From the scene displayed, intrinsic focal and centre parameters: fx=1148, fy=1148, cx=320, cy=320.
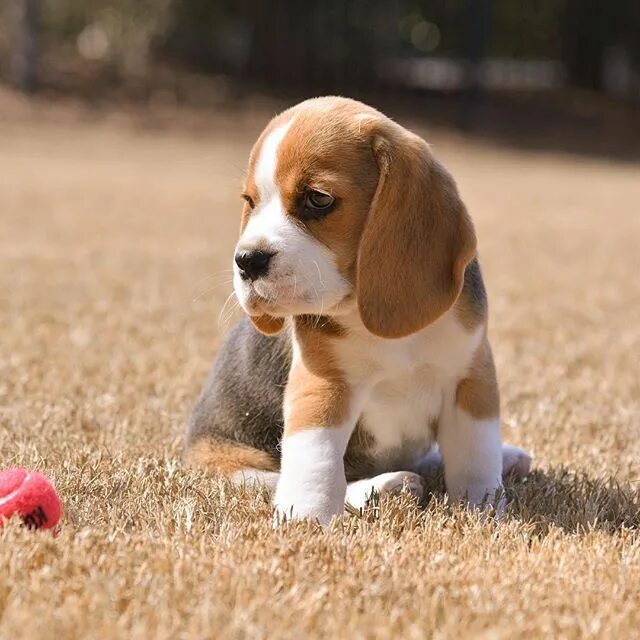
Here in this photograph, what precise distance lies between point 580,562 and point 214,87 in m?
29.4

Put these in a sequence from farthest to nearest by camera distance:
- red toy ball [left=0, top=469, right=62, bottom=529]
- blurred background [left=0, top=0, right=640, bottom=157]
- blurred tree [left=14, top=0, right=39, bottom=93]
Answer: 1. blurred background [left=0, top=0, right=640, bottom=157]
2. blurred tree [left=14, top=0, right=39, bottom=93]
3. red toy ball [left=0, top=469, right=62, bottom=529]

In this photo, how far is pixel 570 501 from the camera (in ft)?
13.3

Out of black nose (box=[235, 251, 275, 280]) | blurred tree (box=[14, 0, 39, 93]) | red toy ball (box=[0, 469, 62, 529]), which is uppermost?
black nose (box=[235, 251, 275, 280])

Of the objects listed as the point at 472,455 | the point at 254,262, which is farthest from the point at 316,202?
the point at 472,455

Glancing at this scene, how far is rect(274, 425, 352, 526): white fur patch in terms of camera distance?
359 cm

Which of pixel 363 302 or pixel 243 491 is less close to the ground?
pixel 363 302

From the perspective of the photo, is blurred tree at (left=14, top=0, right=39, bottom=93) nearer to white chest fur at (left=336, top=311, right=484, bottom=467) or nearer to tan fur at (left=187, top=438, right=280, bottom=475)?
tan fur at (left=187, top=438, right=280, bottom=475)

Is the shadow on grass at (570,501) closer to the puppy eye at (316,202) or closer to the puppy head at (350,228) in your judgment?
the puppy head at (350,228)

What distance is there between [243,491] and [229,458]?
0.31 meters

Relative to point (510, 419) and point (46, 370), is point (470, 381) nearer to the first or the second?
point (510, 419)

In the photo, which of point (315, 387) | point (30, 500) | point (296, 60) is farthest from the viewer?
point (296, 60)

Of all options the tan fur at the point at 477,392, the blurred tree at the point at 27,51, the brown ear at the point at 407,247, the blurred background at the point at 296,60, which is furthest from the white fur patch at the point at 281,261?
the blurred tree at the point at 27,51

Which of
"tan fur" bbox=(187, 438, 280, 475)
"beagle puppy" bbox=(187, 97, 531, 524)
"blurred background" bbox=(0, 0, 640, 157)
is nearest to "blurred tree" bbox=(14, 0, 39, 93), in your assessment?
"blurred background" bbox=(0, 0, 640, 157)

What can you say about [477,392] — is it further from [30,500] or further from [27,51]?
[27,51]
